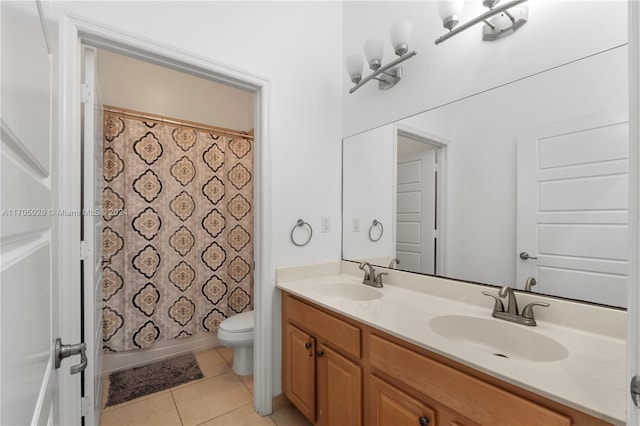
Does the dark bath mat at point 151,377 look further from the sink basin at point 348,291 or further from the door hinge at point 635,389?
the door hinge at point 635,389

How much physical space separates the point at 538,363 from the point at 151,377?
242cm

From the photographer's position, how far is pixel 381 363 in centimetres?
111

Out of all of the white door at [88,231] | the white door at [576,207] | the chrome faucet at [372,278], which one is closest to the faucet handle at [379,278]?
the chrome faucet at [372,278]

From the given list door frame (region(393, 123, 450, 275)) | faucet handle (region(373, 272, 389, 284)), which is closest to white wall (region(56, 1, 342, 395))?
faucet handle (region(373, 272, 389, 284))

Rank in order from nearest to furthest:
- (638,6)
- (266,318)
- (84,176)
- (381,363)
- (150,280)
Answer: (638,6)
(381,363)
(84,176)
(266,318)
(150,280)

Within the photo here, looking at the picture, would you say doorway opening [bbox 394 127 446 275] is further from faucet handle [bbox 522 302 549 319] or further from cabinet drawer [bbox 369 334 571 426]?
cabinet drawer [bbox 369 334 571 426]

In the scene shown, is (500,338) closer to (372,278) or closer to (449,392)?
(449,392)

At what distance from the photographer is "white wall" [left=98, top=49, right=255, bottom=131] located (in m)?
2.33

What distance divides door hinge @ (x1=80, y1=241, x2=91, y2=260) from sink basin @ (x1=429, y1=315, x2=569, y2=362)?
1.50 m

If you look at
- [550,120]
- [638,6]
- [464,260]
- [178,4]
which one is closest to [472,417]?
[464,260]

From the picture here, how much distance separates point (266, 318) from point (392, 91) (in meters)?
1.62

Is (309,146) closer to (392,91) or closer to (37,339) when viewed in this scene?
(392,91)

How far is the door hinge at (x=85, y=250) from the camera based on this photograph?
47.5 inches

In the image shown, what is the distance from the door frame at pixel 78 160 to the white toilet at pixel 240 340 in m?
0.39
